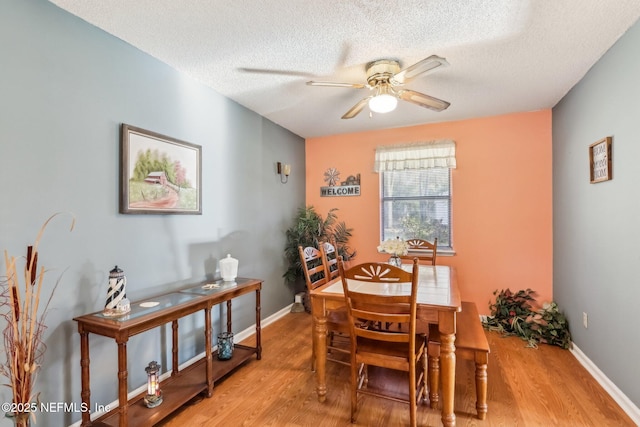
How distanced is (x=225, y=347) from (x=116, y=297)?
113cm

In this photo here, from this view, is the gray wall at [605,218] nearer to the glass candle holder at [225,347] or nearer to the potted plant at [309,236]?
the potted plant at [309,236]

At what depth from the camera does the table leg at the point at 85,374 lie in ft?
5.67

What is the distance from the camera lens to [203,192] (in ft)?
9.04

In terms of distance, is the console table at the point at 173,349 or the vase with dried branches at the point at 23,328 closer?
the vase with dried branches at the point at 23,328

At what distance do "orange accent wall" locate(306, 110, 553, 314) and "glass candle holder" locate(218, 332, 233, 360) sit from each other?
2.28m

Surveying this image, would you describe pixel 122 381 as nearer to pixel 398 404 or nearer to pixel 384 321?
pixel 384 321

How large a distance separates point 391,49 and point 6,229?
252cm

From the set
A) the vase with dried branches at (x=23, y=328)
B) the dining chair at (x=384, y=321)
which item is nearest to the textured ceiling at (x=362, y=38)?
the vase with dried branches at (x=23, y=328)

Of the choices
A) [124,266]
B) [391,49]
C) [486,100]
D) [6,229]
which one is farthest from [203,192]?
[486,100]

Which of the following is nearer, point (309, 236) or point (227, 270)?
point (227, 270)

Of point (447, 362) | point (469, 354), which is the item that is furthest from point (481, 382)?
point (447, 362)

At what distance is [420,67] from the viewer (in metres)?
2.02

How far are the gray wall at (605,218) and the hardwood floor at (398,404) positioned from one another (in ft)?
0.81

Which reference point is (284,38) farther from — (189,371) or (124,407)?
(189,371)
